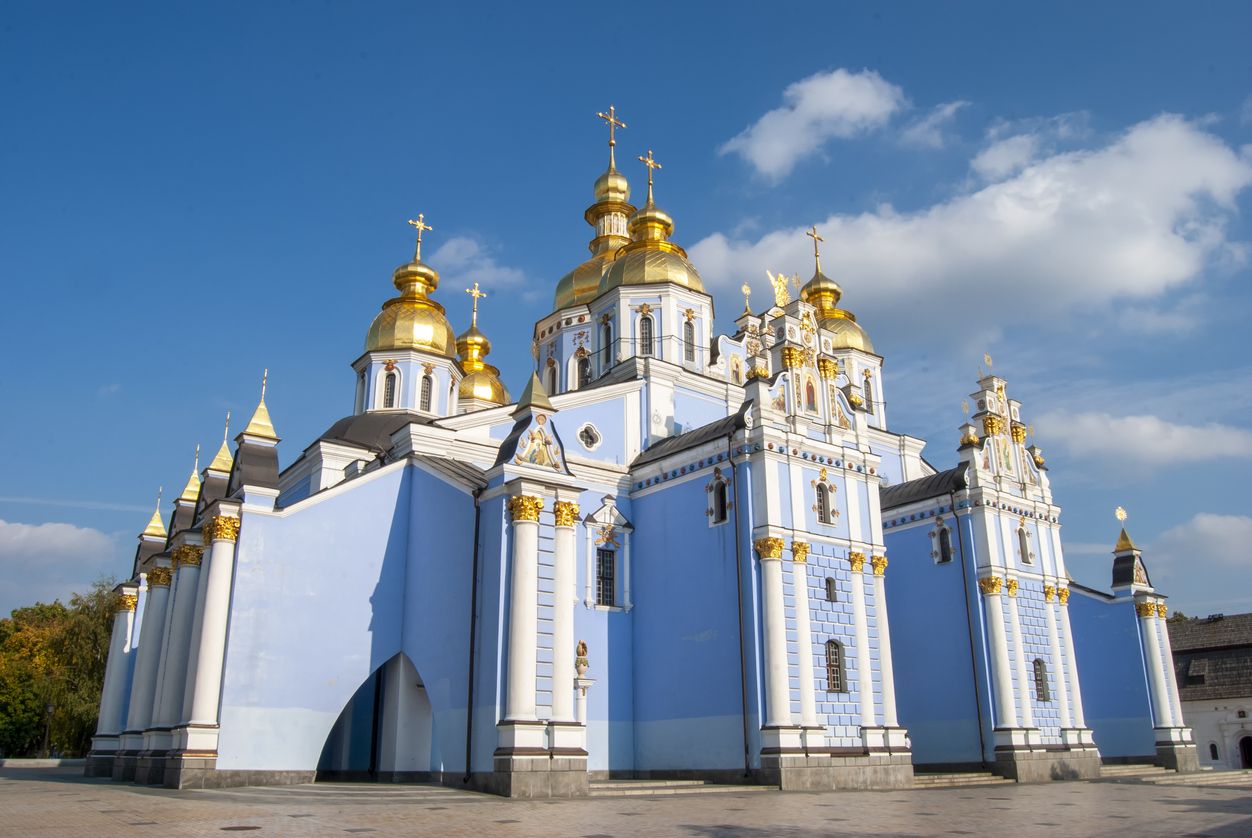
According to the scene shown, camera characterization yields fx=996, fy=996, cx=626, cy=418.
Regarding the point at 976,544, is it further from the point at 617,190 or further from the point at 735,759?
the point at 617,190

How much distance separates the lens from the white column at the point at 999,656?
23.1 m

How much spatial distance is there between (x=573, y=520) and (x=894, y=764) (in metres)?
8.48

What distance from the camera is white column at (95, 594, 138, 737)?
27500mm

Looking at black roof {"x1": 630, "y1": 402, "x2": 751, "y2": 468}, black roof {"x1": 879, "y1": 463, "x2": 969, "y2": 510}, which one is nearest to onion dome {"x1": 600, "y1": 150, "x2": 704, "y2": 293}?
black roof {"x1": 630, "y1": 402, "x2": 751, "y2": 468}

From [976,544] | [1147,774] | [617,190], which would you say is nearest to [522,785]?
[976,544]

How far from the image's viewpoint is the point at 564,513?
1791cm

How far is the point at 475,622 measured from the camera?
58.6 ft

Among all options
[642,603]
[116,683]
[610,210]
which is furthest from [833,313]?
[116,683]

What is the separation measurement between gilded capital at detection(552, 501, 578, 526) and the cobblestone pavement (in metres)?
4.75

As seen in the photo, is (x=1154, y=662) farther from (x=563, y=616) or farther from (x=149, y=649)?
(x=149, y=649)

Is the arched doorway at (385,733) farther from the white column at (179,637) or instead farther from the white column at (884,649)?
the white column at (884,649)

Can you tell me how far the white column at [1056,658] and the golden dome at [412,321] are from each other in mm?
18853

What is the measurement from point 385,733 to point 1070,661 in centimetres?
1705

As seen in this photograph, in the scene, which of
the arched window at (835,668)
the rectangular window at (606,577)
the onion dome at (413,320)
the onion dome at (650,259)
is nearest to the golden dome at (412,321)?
the onion dome at (413,320)
